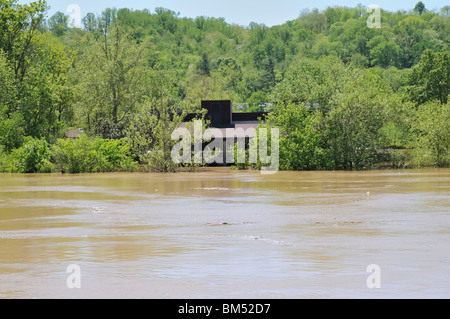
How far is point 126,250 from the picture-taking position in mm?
13344

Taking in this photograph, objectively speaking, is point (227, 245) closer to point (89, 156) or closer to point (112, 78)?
point (89, 156)

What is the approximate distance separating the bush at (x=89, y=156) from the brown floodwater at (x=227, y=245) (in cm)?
2224

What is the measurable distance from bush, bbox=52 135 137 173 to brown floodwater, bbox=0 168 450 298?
22.2 m

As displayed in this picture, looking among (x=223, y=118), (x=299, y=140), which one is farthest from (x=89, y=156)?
(x=223, y=118)

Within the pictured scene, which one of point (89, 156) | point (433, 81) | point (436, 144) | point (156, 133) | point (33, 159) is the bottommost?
point (33, 159)

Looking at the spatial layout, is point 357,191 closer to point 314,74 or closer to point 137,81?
point 137,81

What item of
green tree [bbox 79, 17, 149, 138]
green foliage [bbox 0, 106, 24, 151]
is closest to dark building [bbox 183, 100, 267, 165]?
green tree [bbox 79, 17, 149, 138]

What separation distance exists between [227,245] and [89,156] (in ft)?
123

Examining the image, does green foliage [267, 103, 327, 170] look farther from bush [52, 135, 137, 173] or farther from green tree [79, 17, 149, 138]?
green tree [79, 17, 149, 138]

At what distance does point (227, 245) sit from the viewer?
1400cm

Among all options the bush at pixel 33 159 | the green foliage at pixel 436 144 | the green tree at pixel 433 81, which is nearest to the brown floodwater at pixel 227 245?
the bush at pixel 33 159

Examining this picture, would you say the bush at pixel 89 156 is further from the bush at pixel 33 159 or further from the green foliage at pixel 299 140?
the green foliage at pixel 299 140

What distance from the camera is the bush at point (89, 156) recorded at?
49.4 metres

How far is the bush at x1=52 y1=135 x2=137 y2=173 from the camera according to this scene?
49.4 m
